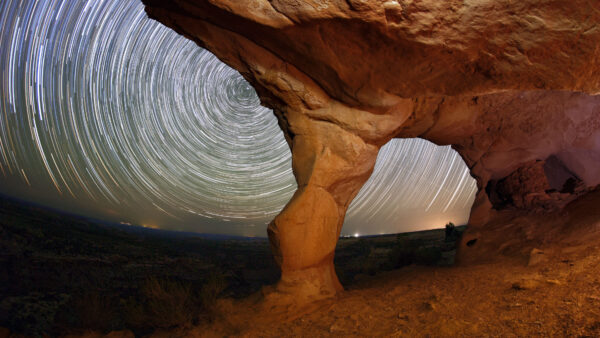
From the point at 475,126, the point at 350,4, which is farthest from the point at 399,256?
the point at 350,4

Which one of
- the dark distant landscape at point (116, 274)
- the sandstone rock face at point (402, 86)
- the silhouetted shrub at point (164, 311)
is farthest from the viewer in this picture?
the dark distant landscape at point (116, 274)

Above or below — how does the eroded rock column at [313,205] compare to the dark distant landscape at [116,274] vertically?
above

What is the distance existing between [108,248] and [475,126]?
1416cm

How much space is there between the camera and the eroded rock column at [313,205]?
13.2 feet

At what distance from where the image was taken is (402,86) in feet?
12.0

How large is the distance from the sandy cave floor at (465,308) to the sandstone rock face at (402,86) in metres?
0.66

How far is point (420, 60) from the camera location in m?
3.09

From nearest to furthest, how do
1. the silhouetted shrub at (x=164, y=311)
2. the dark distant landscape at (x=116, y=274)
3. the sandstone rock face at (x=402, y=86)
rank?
the sandstone rock face at (x=402, y=86)
the silhouetted shrub at (x=164, y=311)
the dark distant landscape at (x=116, y=274)

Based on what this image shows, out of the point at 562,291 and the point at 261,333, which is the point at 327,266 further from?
the point at 562,291

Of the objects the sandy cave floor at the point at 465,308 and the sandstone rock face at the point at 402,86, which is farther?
the sandstone rock face at the point at 402,86

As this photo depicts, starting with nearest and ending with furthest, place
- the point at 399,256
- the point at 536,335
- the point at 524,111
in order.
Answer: the point at 536,335 → the point at 524,111 → the point at 399,256

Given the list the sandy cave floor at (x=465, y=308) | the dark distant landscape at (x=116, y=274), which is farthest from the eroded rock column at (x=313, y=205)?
the dark distant landscape at (x=116, y=274)

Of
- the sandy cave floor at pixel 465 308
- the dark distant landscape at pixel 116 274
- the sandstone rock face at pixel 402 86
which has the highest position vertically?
the sandstone rock face at pixel 402 86

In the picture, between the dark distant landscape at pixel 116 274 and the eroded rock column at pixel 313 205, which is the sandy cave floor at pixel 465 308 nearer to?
the eroded rock column at pixel 313 205
